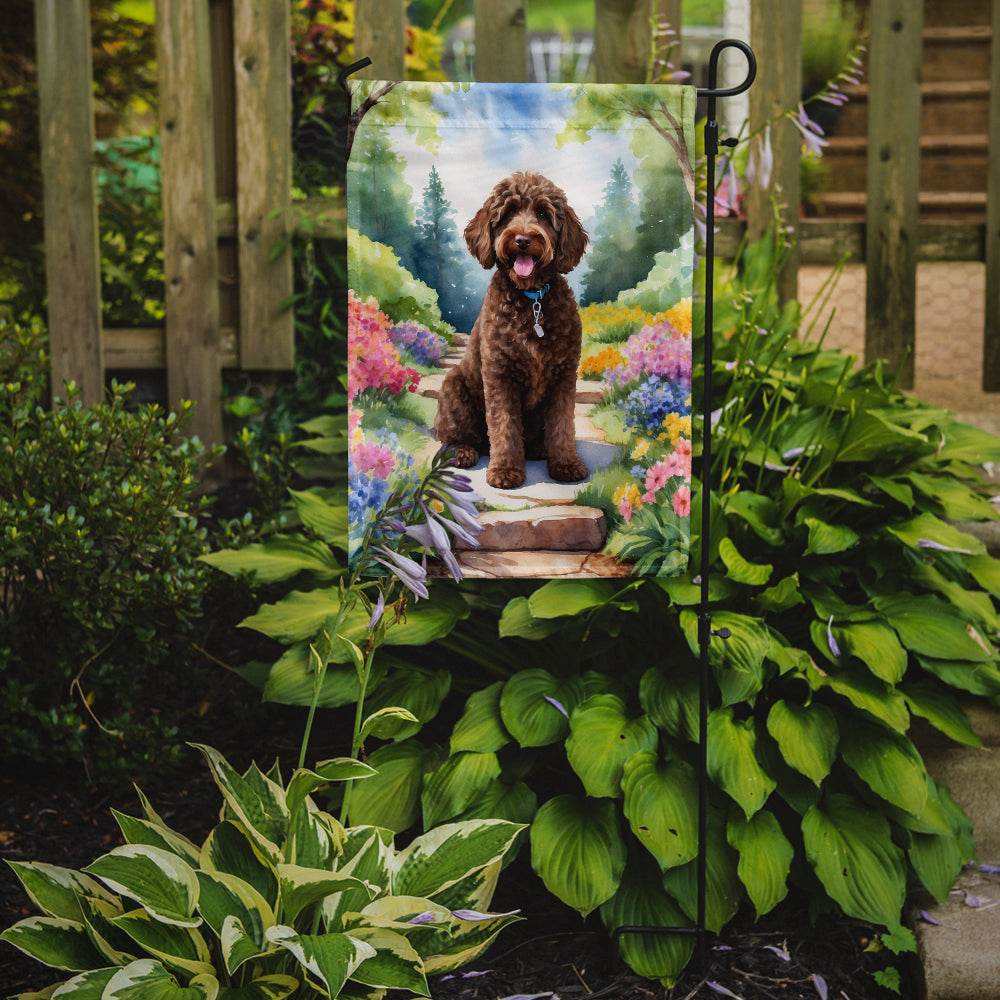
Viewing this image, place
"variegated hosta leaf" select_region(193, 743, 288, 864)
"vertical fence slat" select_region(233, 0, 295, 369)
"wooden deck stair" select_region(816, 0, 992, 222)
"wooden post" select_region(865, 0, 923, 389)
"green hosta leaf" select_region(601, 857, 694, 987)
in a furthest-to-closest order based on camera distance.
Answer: "wooden deck stair" select_region(816, 0, 992, 222)
"wooden post" select_region(865, 0, 923, 389)
"vertical fence slat" select_region(233, 0, 295, 369)
"green hosta leaf" select_region(601, 857, 694, 987)
"variegated hosta leaf" select_region(193, 743, 288, 864)

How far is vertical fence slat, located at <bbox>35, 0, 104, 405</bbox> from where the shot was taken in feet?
10.6

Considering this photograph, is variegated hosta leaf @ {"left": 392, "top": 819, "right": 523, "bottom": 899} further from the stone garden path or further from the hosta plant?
Result: the stone garden path

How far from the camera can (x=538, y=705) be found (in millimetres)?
2066

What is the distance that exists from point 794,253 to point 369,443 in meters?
2.15

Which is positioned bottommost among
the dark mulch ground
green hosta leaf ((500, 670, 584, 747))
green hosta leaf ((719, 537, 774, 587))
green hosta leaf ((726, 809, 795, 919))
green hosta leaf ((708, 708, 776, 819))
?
the dark mulch ground

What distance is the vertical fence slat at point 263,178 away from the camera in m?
3.28

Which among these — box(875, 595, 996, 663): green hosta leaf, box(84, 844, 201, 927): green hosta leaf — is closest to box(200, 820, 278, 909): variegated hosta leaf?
box(84, 844, 201, 927): green hosta leaf

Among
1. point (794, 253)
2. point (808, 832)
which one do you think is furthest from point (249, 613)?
point (794, 253)

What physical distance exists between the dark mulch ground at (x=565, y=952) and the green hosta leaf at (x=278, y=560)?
58cm

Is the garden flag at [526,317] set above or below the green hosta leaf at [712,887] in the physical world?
above

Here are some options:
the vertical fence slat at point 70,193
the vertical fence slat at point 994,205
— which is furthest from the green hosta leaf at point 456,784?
the vertical fence slat at point 994,205

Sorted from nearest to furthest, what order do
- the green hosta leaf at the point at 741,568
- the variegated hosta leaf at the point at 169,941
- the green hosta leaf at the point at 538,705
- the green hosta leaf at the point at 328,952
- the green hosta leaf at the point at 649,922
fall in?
the green hosta leaf at the point at 328,952, the variegated hosta leaf at the point at 169,941, the green hosta leaf at the point at 649,922, the green hosta leaf at the point at 538,705, the green hosta leaf at the point at 741,568

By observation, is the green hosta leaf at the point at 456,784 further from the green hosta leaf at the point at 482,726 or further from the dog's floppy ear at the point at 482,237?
the dog's floppy ear at the point at 482,237

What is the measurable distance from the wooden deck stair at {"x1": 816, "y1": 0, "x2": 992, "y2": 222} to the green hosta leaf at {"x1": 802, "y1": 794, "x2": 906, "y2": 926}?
5311 millimetres
